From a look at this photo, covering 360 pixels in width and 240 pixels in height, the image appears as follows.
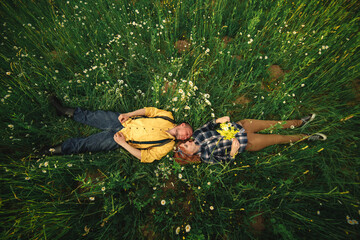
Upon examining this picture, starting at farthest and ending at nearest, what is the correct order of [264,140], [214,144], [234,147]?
[264,140] < [214,144] < [234,147]

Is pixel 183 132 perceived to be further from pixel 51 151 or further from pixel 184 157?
pixel 51 151

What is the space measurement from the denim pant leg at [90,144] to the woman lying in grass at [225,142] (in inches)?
51.2

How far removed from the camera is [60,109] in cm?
284

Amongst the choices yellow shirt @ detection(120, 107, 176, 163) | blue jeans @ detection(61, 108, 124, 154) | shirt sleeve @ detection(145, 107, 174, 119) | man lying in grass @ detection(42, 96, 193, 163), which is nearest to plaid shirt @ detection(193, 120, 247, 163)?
man lying in grass @ detection(42, 96, 193, 163)

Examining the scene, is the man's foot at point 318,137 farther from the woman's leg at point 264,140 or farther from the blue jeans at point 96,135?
the blue jeans at point 96,135

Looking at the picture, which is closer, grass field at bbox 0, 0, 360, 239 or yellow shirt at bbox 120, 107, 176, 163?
grass field at bbox 0, 0, 360, 239

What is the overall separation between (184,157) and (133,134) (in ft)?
3.43

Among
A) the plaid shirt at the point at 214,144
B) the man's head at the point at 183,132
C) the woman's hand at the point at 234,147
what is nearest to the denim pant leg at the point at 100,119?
the man's head at the point at 183,132

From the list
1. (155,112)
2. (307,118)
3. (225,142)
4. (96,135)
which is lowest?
(96,135)

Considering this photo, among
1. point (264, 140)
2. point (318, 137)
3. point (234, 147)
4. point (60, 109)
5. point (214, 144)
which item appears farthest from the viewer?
point (60, 109)

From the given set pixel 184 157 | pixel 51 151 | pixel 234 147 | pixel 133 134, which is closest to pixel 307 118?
pixel 234 147

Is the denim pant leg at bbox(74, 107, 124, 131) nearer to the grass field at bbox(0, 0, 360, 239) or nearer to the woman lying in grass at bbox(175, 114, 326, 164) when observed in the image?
the grass field at bbox(0, 0, 360, 239)

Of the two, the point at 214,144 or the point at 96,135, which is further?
the point at 96,135

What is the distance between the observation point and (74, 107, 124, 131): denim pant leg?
2766 millimetres
